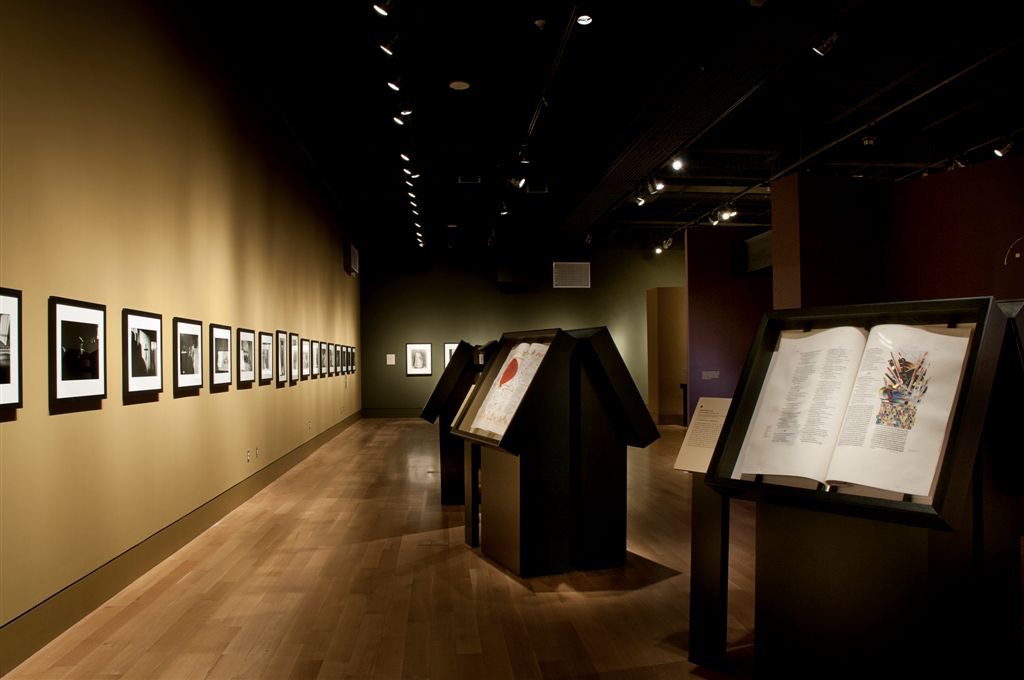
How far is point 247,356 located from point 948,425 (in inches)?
285

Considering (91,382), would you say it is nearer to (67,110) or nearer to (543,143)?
(67,110)

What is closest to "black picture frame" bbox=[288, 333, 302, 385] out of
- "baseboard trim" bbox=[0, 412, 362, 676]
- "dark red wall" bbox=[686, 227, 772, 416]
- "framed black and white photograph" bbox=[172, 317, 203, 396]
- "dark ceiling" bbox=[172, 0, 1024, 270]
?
"baseboard trim" bbox=[0, 412, 362, 676]

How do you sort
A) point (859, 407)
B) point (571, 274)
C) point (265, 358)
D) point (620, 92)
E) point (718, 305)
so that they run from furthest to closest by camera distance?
point (571, 274) → point (718, 305) → point (620, 92) → point (265, 358) → point (859, 407)

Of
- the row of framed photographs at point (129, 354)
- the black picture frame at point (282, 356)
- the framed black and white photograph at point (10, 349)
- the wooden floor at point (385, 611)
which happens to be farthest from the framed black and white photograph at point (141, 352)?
the black picture frame at point (282, 356)

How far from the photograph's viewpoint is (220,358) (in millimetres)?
6789

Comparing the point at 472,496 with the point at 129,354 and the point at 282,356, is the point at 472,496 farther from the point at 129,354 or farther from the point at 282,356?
the point at 282,356

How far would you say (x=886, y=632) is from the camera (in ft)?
7.50

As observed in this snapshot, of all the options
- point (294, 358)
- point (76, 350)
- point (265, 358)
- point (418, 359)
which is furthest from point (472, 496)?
point (418, 359)

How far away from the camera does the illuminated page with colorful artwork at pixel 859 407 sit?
217 centimetres

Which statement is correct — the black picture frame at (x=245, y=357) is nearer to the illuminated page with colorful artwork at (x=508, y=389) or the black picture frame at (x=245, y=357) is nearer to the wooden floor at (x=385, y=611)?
the wooden floor at (x=385, y=611)

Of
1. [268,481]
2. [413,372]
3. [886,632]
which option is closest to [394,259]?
[413,372]

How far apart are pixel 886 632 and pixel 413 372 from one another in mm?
16863

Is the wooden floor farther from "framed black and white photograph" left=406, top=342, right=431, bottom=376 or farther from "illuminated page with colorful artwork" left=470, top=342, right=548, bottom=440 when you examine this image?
"framed black and white photograph" left=406, top=342, right=431, bottom=376

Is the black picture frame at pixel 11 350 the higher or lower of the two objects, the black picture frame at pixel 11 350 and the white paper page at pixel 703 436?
the higher
